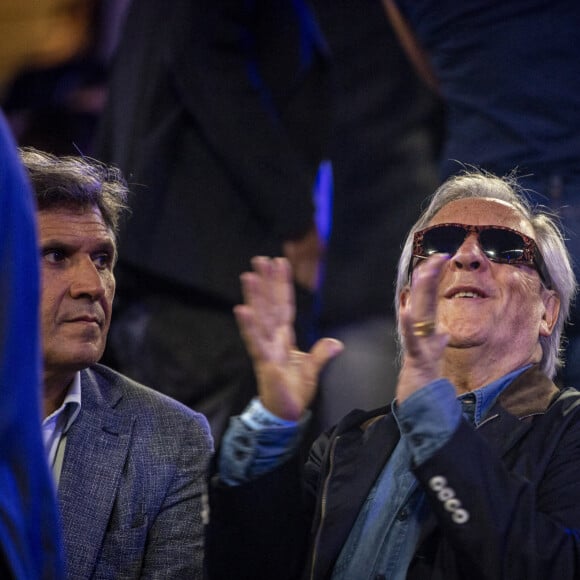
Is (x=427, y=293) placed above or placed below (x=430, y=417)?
above

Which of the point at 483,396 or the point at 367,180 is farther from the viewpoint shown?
the point at 367,180

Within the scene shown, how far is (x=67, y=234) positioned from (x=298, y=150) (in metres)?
1.22

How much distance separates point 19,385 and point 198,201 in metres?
2.17

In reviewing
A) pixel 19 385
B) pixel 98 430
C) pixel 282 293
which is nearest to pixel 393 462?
pixel 282 293

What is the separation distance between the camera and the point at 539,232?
257cm

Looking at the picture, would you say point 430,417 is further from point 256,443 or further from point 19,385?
point 19,385

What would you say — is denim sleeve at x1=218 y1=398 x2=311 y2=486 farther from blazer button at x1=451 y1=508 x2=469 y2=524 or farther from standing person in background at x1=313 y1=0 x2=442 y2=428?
standing person in background at x1=313 y1=0 x2=442 y2=428

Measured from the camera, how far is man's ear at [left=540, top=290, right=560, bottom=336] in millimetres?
2537

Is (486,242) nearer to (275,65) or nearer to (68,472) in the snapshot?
(68,472)

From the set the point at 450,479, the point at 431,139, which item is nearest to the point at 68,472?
the point at 450,479

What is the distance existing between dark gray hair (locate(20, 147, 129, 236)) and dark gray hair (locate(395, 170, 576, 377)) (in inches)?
30.1

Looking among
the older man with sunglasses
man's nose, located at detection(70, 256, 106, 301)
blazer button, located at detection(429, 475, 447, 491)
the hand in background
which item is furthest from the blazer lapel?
the hand in background

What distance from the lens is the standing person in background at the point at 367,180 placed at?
11.4ft

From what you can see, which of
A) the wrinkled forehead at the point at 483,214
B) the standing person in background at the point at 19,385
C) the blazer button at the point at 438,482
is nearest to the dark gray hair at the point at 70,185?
the wrinkled forehead at the point at 483,214
